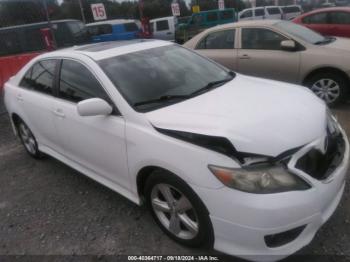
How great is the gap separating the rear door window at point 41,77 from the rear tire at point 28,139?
0.64 metres

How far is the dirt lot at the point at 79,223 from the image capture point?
115 inches

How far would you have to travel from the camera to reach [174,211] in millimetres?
2797

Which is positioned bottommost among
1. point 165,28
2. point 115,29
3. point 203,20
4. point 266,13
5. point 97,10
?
point 266,13

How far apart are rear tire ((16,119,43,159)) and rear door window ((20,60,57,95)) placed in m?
0.64

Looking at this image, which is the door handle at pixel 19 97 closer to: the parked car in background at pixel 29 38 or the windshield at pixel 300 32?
the windshield at pixel 300 32

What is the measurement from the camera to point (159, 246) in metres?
2.97

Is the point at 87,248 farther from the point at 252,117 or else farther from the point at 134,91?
the point at 252,117

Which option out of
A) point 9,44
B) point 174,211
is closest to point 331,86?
point 174,211

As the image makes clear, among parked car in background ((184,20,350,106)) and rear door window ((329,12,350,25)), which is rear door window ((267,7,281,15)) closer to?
rear door window ((329,12,350,25))

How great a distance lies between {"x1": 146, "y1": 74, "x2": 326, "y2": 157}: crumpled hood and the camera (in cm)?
233

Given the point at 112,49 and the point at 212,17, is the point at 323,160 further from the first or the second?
the point at 212,17

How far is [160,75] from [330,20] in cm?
793

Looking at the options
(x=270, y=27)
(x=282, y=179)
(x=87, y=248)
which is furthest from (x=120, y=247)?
(x=270, y=27)

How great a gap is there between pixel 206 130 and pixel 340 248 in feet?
4.66
